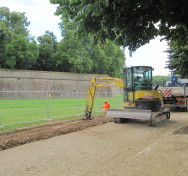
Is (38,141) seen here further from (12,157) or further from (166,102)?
(166,102)

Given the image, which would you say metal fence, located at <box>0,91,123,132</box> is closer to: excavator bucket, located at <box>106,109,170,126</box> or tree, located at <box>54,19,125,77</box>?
excavator bucket, located at <box>106,109,170,126</box>

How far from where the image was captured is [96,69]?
5291 cm

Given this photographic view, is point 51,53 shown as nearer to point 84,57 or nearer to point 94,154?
point 84,57

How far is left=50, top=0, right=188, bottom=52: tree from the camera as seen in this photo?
16.4ft

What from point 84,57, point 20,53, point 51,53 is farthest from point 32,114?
point 51,53

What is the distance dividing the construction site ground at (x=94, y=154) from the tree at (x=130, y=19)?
3265 mm

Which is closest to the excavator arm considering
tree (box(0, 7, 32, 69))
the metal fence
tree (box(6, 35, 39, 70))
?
the metal fence

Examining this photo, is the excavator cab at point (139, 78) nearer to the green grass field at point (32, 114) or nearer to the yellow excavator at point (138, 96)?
the yellow excavator at point (138, 96)

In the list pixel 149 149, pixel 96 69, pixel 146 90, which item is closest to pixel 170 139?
pixel 149 149

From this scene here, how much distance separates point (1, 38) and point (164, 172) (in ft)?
126

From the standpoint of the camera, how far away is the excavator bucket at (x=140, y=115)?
937 centimetres

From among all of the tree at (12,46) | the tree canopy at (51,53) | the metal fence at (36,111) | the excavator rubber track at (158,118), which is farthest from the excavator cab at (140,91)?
the tree at (12,46)

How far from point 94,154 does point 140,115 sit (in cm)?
445

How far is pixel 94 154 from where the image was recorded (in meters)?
5.70
